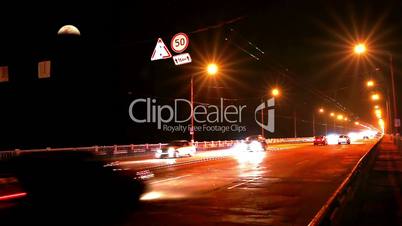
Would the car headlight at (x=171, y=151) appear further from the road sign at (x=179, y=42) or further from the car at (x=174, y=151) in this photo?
the road sign at (x=179, y=42)

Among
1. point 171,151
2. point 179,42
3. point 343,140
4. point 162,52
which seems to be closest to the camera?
point 162,52

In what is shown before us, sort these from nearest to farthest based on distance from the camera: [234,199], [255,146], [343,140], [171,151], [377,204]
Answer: [377,204] → [234,199] → [171,151] → [255,146] → [343,140]

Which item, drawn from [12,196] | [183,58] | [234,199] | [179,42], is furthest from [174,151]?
[12,196]

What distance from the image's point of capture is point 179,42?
23.4m

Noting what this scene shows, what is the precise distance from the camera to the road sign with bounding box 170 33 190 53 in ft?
75.5

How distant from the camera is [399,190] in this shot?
47.0 ft

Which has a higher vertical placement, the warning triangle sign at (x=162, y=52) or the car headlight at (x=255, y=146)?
the warning triangle sign at (x=162, y=52)

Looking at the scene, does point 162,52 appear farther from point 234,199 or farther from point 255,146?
point 255,146

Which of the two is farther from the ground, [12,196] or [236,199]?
[12,196]

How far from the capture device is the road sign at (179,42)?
75.5ft

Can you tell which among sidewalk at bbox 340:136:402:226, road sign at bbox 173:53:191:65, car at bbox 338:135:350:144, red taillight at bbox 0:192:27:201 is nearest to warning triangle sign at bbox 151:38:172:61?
road sign at bbox 173:53:191:65

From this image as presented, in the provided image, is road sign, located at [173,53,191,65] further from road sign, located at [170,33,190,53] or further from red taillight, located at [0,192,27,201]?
red taillight, located at [0,192,27,201]

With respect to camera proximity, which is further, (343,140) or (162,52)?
(343,140)

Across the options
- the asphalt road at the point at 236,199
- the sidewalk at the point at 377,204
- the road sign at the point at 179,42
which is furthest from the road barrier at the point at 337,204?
the road sign at the point at 179,42
